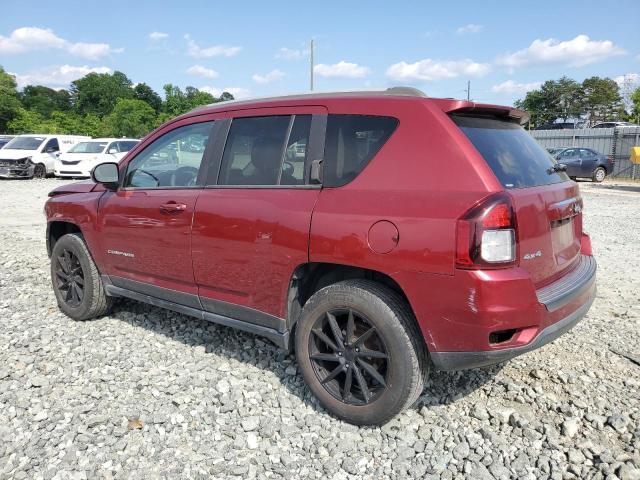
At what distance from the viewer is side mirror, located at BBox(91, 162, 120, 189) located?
412 cm

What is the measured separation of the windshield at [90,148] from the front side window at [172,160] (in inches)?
706

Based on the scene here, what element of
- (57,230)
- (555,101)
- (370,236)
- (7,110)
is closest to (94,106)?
(7,110)

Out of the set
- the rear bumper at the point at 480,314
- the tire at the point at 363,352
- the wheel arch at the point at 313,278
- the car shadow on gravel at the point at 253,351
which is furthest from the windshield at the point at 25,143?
the rear bumper at the point at 480,314

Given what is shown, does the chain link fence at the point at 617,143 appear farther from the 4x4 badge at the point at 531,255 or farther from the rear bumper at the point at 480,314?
the rear bumper at the point at 480,314

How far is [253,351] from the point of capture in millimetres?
4020

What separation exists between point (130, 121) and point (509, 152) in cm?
6525

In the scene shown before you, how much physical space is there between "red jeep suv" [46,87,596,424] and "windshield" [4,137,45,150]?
2016 centimetres

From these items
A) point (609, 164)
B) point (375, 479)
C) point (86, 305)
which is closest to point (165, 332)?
point (86, 305)

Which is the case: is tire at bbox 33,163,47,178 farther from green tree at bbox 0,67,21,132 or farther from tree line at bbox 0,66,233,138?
green tree at bbox 0,67,21,132

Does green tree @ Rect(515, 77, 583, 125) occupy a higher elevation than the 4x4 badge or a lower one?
higher

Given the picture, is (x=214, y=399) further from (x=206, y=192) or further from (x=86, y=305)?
(x=86, y=305)

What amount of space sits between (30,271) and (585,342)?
243 inches

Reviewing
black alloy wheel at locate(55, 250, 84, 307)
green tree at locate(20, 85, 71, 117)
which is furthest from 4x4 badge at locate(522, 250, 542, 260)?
green tree at locate(20, 85, 71, 117)

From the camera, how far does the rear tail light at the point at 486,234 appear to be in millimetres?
2469
